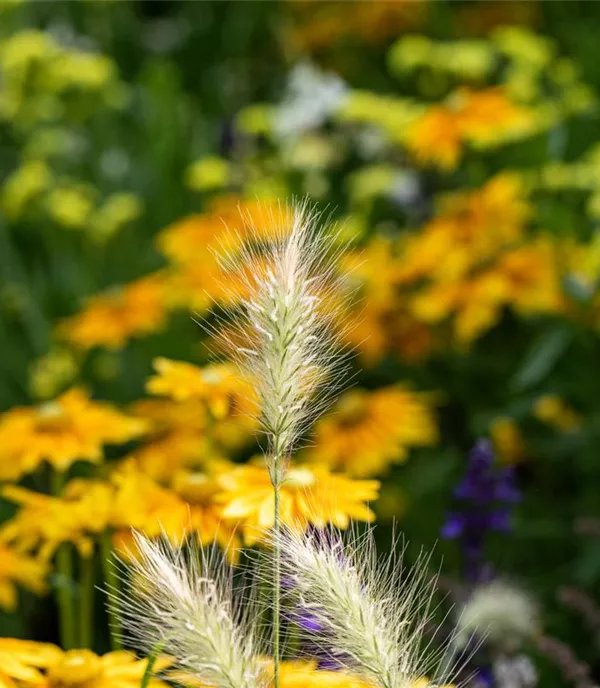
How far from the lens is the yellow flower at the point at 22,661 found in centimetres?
71

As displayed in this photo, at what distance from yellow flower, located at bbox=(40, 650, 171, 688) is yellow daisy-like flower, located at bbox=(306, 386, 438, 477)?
0.72 meters

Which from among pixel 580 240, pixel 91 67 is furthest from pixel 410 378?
pixel 91 67

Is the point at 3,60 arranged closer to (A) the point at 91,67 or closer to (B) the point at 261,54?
(A) the point at 91,67

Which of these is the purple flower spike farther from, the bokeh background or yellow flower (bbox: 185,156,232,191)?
yellow flower (bbox: 185,156,232,191)

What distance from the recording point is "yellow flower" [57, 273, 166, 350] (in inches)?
71.0

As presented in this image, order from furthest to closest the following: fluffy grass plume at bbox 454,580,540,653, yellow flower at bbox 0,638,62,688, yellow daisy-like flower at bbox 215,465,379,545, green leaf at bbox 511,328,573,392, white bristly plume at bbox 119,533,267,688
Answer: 1. green leaf at bbox 511,328,573,392
2. fluffy grass plume at bbox 454,580,540,653
3. yellow daisy-like flower at bbox 215,465,379,545
4. yellow flower at bbox 0,638,62,688
5. white bristly plume at bbox 119,533,267,688

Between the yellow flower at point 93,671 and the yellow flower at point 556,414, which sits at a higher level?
the yellow flower at point 556,414

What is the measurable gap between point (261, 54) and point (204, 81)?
1.00ft

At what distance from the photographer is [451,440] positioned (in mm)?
1902

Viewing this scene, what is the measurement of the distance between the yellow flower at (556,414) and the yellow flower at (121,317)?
2.02 feet

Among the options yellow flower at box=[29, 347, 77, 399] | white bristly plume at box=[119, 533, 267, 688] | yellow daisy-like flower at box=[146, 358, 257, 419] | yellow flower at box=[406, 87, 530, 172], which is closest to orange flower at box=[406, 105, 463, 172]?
yellow flower at box=[406, 87, 530, 172]

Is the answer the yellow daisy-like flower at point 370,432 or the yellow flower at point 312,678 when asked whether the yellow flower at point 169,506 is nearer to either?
the yellow flower at point 312,678

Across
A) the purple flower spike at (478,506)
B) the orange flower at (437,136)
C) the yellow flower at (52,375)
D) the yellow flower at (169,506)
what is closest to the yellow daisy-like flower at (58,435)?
the yellow flower at (169,506)

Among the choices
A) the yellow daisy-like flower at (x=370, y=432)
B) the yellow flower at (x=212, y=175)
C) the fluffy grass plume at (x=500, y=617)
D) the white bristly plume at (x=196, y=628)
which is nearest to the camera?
the white bristly plume at (x=196, y=628)
